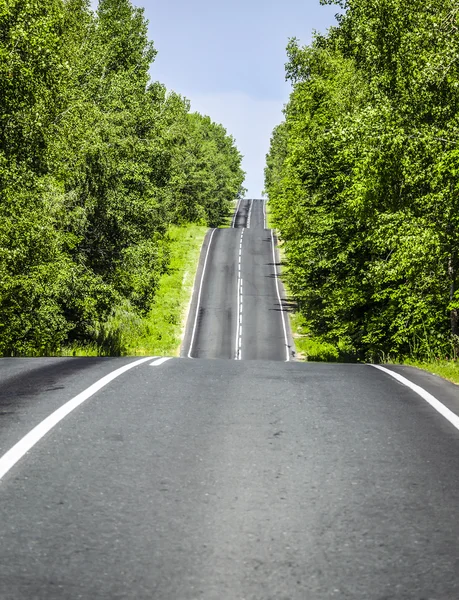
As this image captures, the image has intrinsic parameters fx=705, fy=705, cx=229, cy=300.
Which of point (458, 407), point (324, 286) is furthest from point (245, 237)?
point (458, 407)

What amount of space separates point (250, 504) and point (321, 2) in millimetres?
28603

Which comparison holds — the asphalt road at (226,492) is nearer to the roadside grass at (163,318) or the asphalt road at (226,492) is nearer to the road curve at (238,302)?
the roadside grass at (163,318)

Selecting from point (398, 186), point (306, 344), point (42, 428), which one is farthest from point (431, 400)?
point (306, 344)

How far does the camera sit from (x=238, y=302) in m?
52.9

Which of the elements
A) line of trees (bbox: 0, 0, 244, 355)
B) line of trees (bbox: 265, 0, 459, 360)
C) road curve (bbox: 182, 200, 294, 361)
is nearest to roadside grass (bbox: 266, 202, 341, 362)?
road curve (bbox: 182, 200, 294, 361)

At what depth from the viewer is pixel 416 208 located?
18.5m

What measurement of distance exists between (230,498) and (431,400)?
13.8ft

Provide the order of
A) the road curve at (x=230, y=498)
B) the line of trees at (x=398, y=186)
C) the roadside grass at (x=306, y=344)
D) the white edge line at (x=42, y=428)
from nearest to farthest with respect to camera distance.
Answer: the road curve at (x=230, y=498), the white edge line at (x=42, y=428), the line of trees at (x=398, y=186), the roadside grass at (x=306, y=344)

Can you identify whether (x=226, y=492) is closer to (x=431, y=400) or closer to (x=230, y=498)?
(x=230, y=498)

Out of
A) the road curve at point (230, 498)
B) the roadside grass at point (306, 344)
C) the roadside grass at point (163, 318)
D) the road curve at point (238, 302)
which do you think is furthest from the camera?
the road curve at point (238, 302)

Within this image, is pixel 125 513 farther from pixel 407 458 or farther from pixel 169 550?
pixel 407 458

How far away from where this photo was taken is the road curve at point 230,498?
375 cm

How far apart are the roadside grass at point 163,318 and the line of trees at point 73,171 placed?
2.82 ft

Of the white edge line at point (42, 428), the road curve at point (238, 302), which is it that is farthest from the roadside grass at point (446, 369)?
the road curve at point (238, 302)
